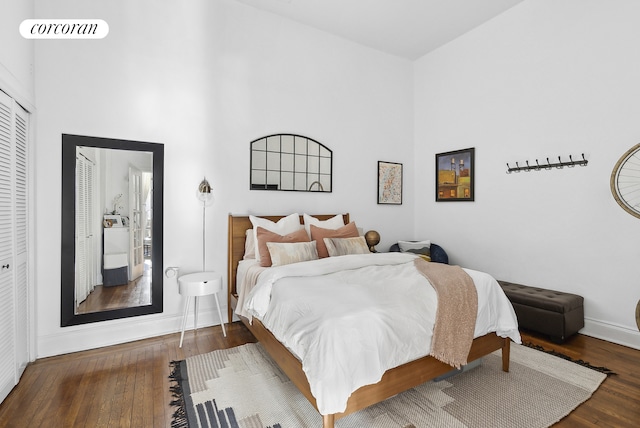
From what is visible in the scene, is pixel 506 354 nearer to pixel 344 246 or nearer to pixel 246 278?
pixel 344 246

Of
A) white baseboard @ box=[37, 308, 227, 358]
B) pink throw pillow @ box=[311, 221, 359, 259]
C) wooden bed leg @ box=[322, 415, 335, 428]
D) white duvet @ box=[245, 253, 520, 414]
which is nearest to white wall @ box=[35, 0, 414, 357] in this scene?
white baseboard @ box=[37, 308, 227, 358]

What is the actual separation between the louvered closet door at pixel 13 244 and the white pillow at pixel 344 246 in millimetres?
2411

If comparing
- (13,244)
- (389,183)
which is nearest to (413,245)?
(389,183)

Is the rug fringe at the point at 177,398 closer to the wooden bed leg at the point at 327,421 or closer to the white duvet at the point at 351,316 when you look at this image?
the white duvet at the point at 351,316

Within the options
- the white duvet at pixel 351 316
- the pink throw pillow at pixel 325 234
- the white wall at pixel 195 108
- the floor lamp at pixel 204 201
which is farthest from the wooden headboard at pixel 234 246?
the white duvet at pixel 351 316

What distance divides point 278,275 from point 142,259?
5.07 ft

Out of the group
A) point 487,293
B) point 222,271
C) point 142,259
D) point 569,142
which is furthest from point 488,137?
point 142,259

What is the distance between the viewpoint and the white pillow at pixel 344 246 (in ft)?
10.2

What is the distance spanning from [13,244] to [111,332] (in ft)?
3.67

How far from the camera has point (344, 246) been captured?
3.16 m

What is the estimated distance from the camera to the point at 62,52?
2.65m

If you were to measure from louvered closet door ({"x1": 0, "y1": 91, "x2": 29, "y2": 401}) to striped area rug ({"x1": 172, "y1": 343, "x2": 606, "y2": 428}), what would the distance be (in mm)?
1054

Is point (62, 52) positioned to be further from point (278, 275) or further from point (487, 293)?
point (487, 293)

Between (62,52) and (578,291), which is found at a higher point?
(62,52)
